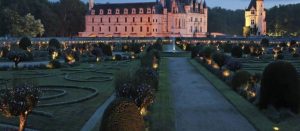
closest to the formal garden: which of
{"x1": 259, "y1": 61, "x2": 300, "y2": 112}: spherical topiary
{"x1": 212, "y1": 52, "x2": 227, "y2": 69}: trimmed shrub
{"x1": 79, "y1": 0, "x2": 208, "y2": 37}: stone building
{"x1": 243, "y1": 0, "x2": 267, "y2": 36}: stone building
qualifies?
{"x1": 259, "y1": 61, "x2": 300, "y2": 112}: spherical topiary

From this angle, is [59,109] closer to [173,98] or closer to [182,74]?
[173,98]

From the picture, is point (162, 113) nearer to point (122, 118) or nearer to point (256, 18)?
point (122, 118)

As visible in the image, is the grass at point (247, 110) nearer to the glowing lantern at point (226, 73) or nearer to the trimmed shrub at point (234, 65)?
the glowing lantern at point (226, 73)

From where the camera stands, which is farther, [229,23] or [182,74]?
[229,23]

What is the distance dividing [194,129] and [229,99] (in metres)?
5.71

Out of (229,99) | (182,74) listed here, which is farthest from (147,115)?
(182,74)

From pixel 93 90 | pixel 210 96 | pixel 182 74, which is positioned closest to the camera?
pixel 210 96

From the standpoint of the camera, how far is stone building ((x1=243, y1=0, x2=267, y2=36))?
9927 cm

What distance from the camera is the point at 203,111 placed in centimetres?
1551

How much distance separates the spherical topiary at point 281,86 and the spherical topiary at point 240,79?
4.80 meters

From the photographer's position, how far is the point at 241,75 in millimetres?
20281

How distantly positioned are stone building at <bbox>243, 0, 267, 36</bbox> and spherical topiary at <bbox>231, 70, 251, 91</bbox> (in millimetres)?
78956

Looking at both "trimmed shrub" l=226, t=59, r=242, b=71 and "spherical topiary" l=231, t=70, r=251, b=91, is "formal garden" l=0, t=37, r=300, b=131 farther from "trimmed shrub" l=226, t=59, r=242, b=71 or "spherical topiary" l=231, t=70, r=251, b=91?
"trimmed shrub" l=226, t=59, r=242, b=71

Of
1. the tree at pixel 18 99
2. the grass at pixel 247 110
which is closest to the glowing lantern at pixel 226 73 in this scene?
the grass at pixel 247 110
